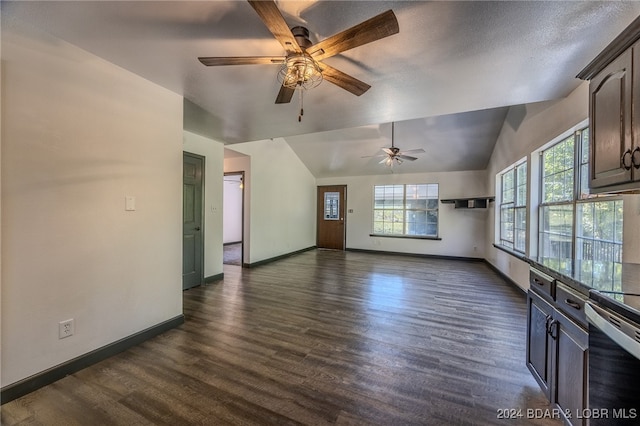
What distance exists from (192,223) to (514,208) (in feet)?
18.0

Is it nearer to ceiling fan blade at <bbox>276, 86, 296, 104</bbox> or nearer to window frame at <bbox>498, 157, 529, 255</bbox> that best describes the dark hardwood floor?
window frame at <bbox>498, 157, 529, 255</bbox>

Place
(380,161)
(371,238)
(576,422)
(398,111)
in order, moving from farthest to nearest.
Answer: (371,238), (380,161), (398,111), (576,422)

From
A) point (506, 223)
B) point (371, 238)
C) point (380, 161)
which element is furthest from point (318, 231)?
point (506, 223)

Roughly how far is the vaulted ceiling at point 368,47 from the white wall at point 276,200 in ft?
7.98

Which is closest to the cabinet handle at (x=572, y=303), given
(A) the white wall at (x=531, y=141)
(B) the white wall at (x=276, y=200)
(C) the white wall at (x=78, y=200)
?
(A) the white wall at (x=531, y=141)

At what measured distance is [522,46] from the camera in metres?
1.91

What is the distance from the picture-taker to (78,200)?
2086 mm

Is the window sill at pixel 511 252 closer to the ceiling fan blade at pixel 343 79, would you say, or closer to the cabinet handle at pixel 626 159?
the cabinet handle at pixel 626 159

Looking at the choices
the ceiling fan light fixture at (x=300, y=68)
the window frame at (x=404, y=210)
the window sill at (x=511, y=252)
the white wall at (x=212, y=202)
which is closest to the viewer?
the ceiling fan light fixture at (x=300, y=68)

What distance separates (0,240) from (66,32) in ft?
4.79

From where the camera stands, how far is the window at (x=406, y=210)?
7270 millimetres

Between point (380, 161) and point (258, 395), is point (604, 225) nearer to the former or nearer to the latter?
point (258, 395)

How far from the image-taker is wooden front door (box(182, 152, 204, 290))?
4.16 m

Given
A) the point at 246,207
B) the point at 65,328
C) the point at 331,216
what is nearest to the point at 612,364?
the point at 65,328
